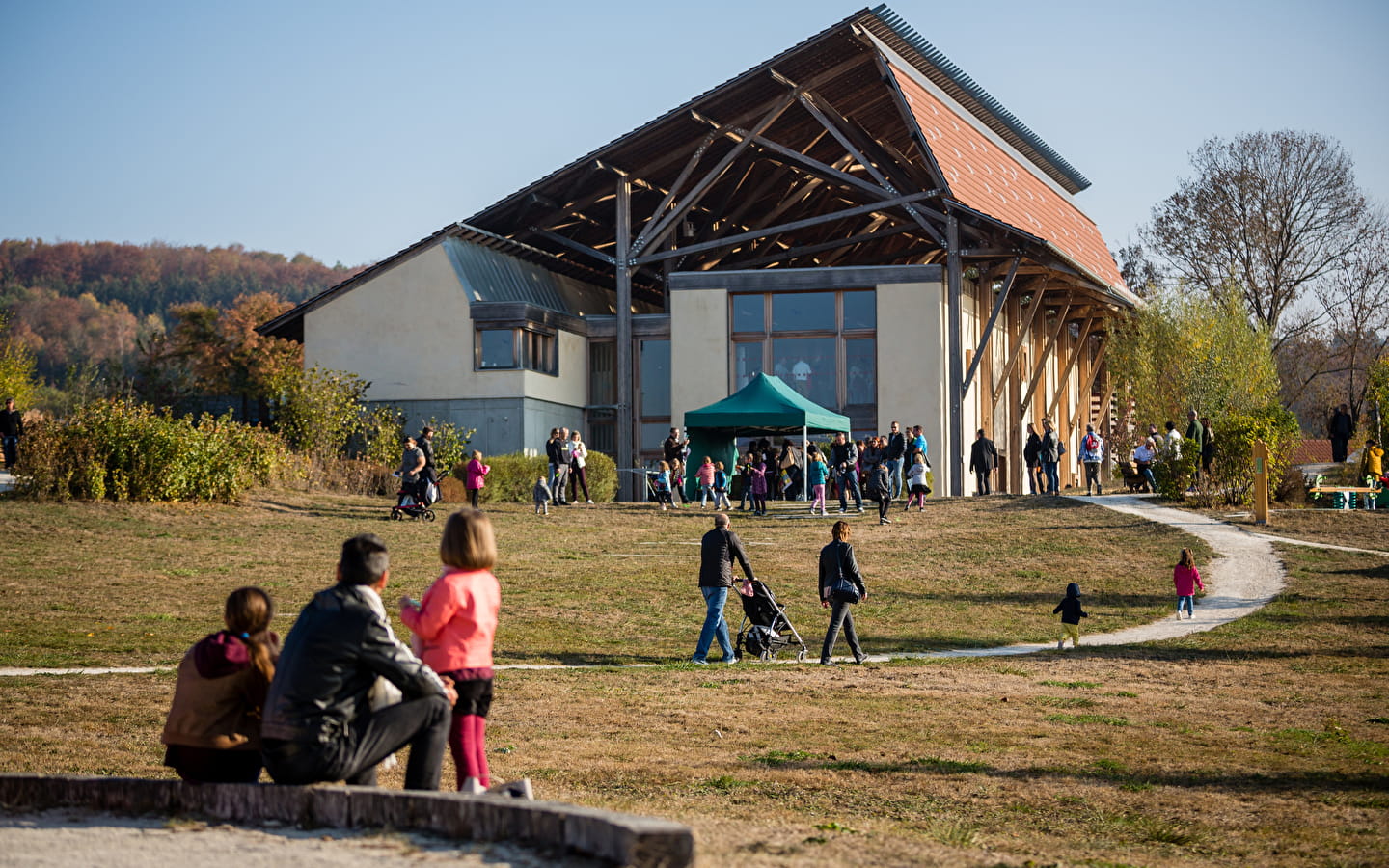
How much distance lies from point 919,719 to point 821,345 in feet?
82.9

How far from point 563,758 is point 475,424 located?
2655cm

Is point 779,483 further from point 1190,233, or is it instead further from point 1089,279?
point 1190,233

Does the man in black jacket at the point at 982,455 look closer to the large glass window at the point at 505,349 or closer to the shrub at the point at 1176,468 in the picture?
the shrub at the point at 1176,468

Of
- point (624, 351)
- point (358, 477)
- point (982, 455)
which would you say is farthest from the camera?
point (624, 351)

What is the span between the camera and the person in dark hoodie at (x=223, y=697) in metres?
5.85

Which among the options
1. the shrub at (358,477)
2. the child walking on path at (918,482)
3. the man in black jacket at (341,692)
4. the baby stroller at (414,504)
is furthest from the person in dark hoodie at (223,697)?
the shrub at (358,477)

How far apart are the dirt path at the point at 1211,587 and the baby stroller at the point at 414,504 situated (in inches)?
457

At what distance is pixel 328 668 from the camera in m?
5.52

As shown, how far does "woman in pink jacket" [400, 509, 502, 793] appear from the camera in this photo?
5.94 meters

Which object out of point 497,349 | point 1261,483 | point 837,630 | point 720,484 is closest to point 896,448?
point 720,484

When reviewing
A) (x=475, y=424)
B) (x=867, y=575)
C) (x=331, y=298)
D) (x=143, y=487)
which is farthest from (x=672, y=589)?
(x=331, y=298)

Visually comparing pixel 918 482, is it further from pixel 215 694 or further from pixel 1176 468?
pixel 215 694

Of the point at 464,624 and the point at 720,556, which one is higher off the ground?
the point at 464,624

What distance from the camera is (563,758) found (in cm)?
859
